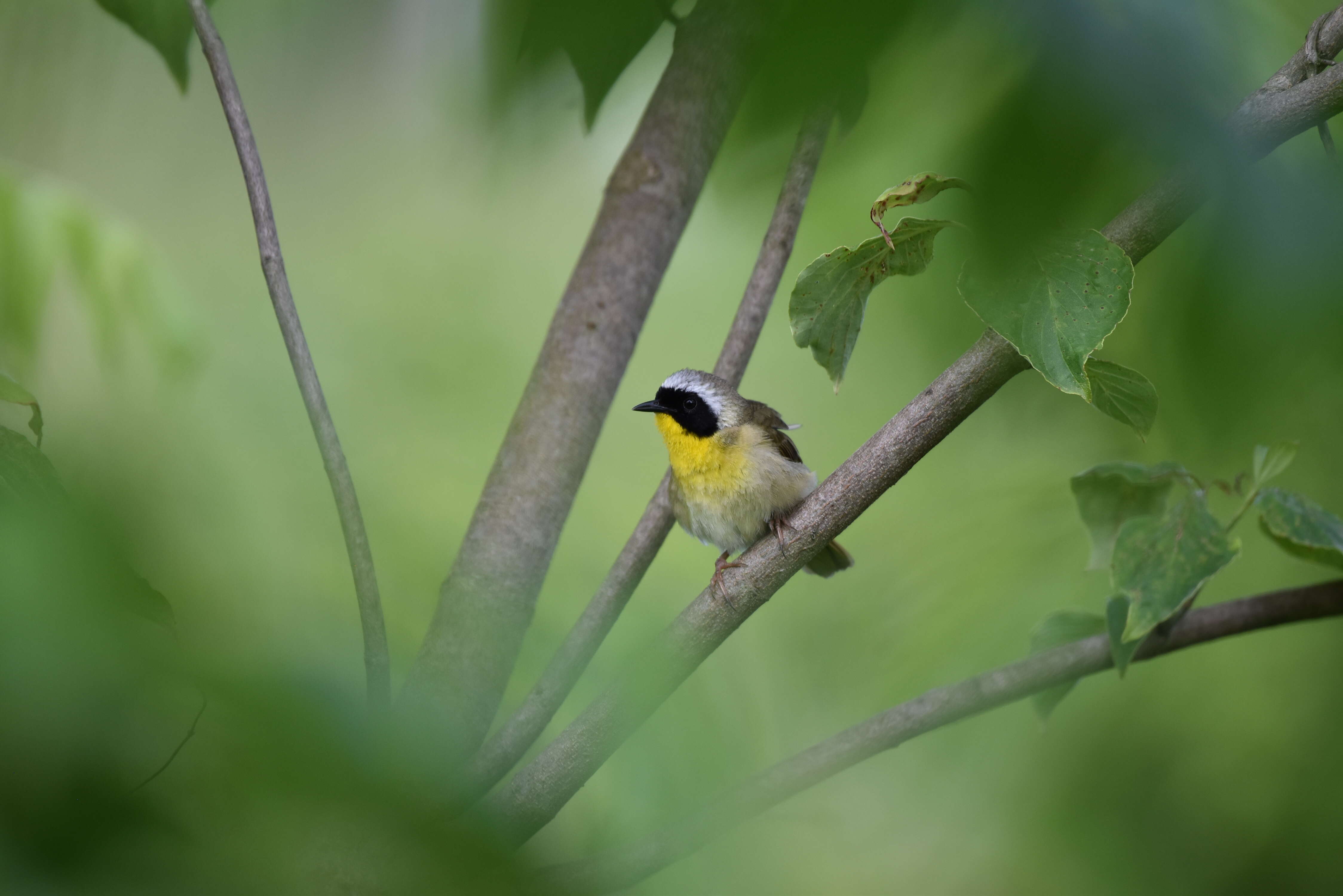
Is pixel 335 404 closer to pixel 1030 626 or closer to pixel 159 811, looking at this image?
pixel 1030 626

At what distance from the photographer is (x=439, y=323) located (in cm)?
476

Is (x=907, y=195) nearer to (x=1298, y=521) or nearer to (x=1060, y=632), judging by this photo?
(x=1298, y=521)

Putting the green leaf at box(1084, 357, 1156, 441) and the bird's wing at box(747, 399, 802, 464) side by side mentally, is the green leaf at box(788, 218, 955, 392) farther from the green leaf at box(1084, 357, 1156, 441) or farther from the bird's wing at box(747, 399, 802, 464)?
the bird's wing at box(747, 399, 802, 464)

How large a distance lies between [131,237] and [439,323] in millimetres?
2648

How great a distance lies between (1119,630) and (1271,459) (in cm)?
35

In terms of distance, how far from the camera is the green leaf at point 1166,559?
3.95 ft

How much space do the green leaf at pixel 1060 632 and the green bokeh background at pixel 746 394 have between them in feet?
1.19

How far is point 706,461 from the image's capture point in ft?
6.34

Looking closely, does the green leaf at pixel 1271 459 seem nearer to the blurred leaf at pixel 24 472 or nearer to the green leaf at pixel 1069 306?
the green leaf at pixel 1069 306

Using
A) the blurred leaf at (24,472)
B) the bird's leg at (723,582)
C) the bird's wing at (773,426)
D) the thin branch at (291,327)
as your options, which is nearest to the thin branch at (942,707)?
the bird's leg at (723,582)

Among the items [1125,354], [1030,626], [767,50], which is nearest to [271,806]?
[767,50]

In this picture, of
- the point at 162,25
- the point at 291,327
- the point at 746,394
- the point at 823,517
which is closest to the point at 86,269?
the point at 291,327

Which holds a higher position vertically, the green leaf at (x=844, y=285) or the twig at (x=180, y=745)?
the green leaf at (x=844, y=285)

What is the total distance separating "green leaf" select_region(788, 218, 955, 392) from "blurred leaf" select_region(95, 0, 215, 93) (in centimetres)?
69
